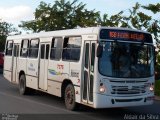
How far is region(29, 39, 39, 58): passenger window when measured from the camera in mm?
16812

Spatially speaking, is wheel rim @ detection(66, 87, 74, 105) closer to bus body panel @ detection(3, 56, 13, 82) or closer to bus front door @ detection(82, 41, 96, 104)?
bus front door @ detection(82, 41, 96, 104)

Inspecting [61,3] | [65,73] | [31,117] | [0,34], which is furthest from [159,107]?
[0,34]

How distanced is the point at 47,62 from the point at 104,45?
12.7 feet

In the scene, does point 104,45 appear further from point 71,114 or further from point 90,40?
point 71,114

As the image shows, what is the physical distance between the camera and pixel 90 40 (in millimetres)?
12547

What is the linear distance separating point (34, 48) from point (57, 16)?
29.9m

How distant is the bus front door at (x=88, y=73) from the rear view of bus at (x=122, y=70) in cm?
31

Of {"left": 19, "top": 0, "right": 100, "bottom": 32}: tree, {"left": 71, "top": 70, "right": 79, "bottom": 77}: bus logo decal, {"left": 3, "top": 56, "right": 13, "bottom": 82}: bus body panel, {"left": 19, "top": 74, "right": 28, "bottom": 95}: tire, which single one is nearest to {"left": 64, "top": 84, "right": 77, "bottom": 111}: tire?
{"left": 71, "top": 70, "right": 79, "bottom": 77}: bus logo decal

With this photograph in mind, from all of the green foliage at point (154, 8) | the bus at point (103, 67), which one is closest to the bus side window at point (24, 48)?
the bus at point (103, 67)

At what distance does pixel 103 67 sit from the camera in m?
12.0

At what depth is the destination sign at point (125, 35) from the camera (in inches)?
483

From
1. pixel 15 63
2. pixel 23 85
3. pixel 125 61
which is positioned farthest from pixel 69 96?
pixel 15 63

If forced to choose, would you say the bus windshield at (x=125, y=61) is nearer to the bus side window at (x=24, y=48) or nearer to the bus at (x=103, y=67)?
the bus at (x=103, y=67)

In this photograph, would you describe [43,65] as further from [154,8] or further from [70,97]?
[154,8]
